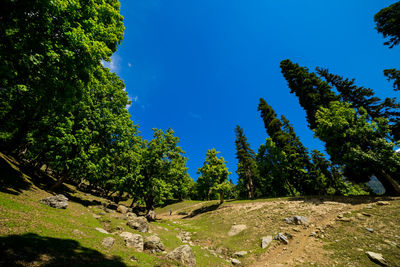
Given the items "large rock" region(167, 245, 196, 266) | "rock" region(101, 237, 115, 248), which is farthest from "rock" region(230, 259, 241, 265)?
"rock" region(101, 237, 115, 248)

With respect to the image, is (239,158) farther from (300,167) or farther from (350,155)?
(350,155)

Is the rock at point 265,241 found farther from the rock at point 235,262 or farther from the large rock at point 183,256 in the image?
the large rock at point 183,256

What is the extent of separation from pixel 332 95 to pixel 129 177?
131 ft

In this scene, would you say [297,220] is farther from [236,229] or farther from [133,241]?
[133,241]

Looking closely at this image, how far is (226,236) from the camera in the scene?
1798 centimetres

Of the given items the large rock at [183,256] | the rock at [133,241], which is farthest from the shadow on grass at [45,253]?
the large rock at [183,256]

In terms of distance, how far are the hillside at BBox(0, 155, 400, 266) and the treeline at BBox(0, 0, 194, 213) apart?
502 cm

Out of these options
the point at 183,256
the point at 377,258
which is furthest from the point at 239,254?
the point at 377,258

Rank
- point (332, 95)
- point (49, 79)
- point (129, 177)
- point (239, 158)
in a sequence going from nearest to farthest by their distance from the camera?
1. point (49, 79)
2. point (129, 177)
3. point (332, 95)
4. point (239, 158)

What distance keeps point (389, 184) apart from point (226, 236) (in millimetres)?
22855

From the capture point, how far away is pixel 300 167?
33.6 m

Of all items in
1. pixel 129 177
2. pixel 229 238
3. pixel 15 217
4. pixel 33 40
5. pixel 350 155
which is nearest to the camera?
pixel 33 40

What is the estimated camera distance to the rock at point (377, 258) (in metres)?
9.29

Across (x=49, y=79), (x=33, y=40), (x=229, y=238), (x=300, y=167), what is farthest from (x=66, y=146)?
(x=300, y=167)
